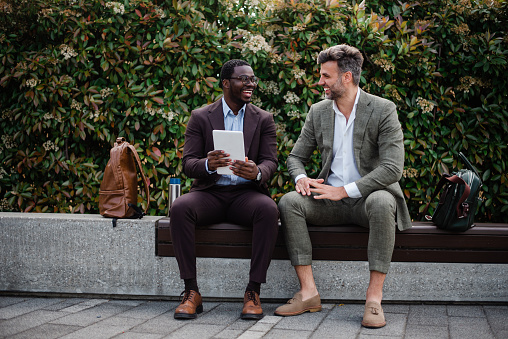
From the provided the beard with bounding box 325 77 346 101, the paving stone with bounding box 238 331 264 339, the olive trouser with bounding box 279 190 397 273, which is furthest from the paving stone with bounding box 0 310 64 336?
the beard with bounding box 325 77 346 101

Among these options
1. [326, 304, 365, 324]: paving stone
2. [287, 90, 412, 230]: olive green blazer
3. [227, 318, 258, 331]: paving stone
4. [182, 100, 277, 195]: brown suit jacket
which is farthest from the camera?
[182, 100, 277, 195]: brown suit jacket

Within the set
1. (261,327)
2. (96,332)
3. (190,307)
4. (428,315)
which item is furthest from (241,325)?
(428,315)

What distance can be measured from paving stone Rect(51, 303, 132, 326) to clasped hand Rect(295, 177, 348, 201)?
156cm

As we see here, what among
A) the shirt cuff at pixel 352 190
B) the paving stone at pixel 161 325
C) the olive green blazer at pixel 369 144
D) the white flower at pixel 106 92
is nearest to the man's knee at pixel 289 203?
the olive green blazer at pixel 369 144

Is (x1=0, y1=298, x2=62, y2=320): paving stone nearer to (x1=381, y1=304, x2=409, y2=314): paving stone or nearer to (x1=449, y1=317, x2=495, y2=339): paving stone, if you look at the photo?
(x1=381, y1=304, x2=409, y2=314): paving stone

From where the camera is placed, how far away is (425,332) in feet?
10.8

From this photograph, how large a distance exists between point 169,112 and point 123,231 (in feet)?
3.94

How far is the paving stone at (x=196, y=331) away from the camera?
3191 mm

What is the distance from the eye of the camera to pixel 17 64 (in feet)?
16.4

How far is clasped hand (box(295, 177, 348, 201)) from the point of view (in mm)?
3801

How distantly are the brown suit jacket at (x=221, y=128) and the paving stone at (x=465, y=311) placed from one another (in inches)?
62.5

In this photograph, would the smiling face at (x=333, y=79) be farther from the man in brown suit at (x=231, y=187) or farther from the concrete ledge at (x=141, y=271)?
the concrete ledge at (x=141, y=271)

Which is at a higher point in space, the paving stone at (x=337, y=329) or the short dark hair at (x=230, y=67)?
the short dark hair at (x=230, y=67)

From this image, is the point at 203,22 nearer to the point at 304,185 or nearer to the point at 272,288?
the point at 304,185
